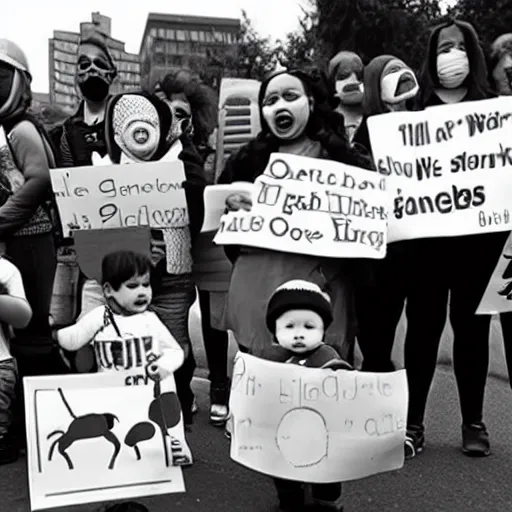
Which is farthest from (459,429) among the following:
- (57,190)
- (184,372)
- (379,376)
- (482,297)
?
(57,190)

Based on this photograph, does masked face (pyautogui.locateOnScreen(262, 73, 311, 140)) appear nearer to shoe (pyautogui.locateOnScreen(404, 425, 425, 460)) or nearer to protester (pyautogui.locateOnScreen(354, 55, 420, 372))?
protester (pyautogui.locateOnScreen(354, 55, 420, 372))

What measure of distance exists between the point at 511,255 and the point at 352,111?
1643mm

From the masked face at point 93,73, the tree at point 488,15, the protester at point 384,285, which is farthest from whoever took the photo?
the tree at point 488,15

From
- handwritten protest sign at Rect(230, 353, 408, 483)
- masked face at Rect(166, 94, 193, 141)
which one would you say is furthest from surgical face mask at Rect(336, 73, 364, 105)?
handwritten protest sign at Rect(230, 353, 408, 483)

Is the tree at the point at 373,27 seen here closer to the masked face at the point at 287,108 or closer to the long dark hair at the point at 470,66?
the long dark hair at the point at 470,66

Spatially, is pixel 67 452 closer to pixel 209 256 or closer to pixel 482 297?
pixel 209 256

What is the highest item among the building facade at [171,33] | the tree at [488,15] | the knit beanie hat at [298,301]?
the building facade at [171,33]

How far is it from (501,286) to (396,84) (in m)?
1.11

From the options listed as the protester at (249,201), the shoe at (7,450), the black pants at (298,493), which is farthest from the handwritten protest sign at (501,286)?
the shoe at (7,450)

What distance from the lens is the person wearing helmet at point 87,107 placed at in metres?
4.42

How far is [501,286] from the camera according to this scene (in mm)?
3951

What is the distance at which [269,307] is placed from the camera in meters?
3.26

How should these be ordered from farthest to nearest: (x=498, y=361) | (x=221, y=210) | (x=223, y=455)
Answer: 1. (x=498, y=361)
2. (x=223, y=455)
3. (x=221, y=210)

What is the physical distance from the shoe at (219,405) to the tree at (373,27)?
16.2 metres
